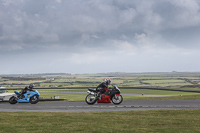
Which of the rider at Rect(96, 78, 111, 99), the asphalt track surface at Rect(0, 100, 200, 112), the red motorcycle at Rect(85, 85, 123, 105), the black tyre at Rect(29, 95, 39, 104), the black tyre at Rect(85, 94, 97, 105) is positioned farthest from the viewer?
the black tyre at Rect(29, 95, 39, 104)

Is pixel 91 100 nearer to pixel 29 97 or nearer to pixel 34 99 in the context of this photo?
pixel 34 99

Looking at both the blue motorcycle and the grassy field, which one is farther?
the blue motorcycle

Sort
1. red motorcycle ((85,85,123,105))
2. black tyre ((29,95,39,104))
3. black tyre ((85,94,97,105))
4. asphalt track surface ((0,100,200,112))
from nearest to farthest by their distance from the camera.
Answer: asphalt track surface ((0,100,200,112)), red motorcycle ((85,85,123,105)), black tyre ((85,94,97,105)), black tyre ((29,95,39,104))

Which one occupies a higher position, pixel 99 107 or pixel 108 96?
pixel 108 96

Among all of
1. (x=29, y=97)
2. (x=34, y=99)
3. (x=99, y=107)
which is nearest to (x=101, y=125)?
(x=99, y=107)

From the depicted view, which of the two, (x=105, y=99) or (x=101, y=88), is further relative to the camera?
(x=105, y=99)

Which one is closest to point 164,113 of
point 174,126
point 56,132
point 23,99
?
point 174,126

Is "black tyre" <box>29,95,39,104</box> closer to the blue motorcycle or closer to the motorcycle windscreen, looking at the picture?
the blue motorcycle

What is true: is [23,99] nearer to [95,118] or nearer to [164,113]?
[95,118]

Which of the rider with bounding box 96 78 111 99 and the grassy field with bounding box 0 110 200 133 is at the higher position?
the rider with bounding box 96 78 111 99

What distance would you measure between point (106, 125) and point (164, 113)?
5707 mm

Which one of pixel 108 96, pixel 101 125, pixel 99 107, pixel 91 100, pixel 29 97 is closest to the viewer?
pixel 101 125

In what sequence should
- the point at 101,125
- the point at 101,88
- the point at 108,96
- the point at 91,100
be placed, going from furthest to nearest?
the point at 91,100, the point at 108,96, the point at 101,88, the point at 101,125

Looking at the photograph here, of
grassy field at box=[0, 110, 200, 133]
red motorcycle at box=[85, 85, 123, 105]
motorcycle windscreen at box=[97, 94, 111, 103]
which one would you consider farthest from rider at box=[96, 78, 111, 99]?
grassy field at box=[0, 110, 200, 133]
